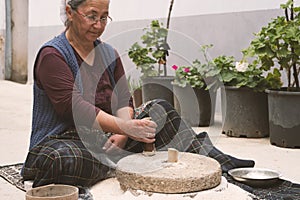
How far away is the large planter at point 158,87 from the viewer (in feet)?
13.2

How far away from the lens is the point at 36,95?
2.13m

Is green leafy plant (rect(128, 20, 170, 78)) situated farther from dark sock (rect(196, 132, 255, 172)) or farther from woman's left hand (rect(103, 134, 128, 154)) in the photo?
woman's left hand (rect(103, 134, 128, 154))

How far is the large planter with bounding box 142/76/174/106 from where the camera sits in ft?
13.2

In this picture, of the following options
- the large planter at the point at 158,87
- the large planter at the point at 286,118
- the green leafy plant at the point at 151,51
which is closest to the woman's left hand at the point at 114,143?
the large planter at the point at 286,118

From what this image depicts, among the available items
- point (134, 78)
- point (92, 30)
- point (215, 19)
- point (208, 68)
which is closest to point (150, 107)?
point (92, 30)

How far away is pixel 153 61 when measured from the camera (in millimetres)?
4168

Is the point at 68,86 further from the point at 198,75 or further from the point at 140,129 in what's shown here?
the point at 198,75

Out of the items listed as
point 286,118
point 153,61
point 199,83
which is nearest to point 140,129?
point 286,118

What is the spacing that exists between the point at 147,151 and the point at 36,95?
50cm

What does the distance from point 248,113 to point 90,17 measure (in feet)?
5.71

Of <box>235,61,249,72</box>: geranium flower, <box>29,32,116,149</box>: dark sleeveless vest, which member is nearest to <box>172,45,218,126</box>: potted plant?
<box>235,61,249,72</box>: geranium flower

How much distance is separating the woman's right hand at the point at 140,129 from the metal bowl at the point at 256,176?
1.36 ft

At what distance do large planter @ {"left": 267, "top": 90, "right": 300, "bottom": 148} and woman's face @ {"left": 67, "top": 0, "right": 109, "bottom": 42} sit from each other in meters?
1.46

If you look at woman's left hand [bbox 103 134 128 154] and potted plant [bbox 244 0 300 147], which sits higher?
potted plant [bbox 244 0 300 147]
